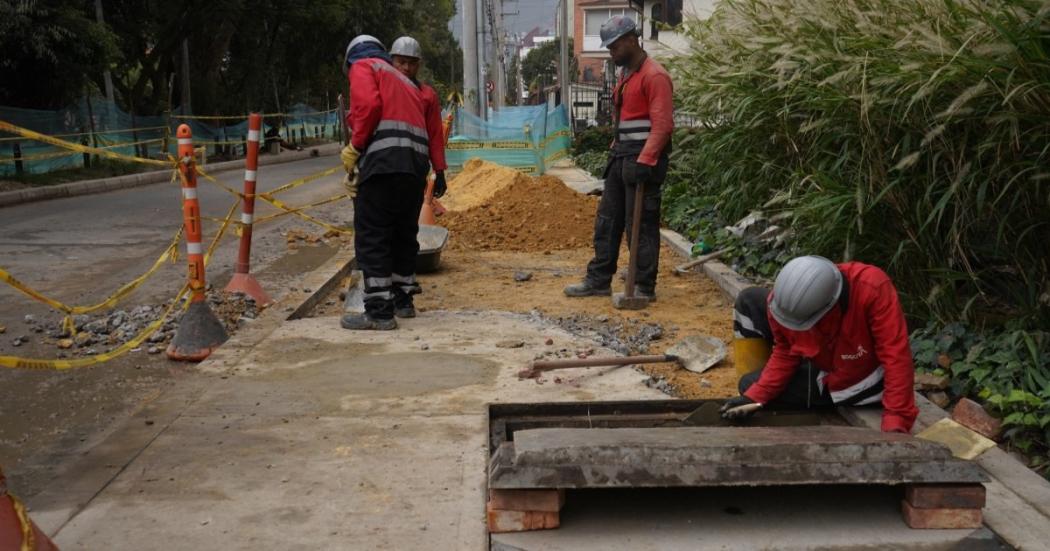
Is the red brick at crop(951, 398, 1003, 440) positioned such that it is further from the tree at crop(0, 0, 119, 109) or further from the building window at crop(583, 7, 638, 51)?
the building window at crop(583, 7, 638, 51)

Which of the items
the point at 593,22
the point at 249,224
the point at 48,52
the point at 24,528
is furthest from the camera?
the point at 593,22

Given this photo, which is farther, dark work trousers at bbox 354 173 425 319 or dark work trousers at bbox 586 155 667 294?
dark work trousers at bbox 586 155 667 294

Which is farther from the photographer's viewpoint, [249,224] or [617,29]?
[249,224]

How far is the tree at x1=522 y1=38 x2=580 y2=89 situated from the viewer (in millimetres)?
92500

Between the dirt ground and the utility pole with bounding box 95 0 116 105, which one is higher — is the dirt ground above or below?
below

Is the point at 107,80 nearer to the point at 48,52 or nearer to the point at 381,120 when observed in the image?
the point at 48,52

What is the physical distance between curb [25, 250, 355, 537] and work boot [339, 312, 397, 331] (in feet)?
1.54

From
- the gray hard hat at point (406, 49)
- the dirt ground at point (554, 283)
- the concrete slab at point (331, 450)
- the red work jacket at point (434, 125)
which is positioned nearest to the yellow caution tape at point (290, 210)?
the dirt ground at point (554, 283)

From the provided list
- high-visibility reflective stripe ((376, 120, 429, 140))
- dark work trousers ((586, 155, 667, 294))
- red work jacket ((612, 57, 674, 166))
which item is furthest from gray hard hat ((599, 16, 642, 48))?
high-visibility reflective stripe ((376, 120, 429, 140))

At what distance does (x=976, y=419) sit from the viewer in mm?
4238

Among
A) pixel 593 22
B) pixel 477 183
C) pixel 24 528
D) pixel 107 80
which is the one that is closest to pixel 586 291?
pixel 24 528

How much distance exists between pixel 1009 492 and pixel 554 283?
15.8 ft

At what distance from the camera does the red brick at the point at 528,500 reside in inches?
124

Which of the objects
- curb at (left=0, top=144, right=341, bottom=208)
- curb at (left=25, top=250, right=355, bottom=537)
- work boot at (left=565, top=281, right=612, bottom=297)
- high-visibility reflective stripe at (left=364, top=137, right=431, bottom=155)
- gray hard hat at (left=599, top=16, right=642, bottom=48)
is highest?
gray hard hat at (left=599, top=16, right=642, bottom=48)
